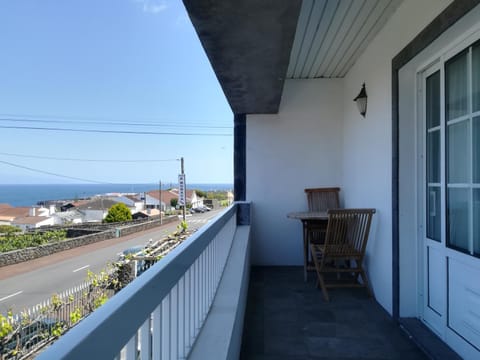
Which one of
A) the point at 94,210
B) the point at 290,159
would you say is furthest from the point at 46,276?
the point at 94,210

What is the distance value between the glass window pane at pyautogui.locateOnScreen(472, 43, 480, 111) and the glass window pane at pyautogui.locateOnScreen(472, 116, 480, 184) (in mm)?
84

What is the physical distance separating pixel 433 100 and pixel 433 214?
83cm

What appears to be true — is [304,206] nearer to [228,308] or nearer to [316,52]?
[316,52]

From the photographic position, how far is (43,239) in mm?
12336

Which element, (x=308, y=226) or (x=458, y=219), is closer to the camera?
(x=458, y=219)

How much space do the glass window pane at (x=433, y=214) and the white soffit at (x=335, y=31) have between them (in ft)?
4.93

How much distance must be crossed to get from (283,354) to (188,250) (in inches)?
59.9

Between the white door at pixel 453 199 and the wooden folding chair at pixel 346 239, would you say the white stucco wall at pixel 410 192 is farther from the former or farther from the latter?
the wooden folding chair at pixel 346 239

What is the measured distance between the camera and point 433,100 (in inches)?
85.4

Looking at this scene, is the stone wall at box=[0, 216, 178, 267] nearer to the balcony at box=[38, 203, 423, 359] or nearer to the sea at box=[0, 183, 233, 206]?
the balcony at box=[38, 203, 423, 359]

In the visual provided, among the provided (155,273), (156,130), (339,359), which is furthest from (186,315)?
(156,130)

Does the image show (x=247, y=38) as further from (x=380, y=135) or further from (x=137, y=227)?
(x=137, y=227)

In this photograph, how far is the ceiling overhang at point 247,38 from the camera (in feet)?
5.34

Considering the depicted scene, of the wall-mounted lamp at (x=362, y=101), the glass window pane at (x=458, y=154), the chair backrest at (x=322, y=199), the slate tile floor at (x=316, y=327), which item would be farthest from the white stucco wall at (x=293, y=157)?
the glass window pane at (x=458, y=154)
